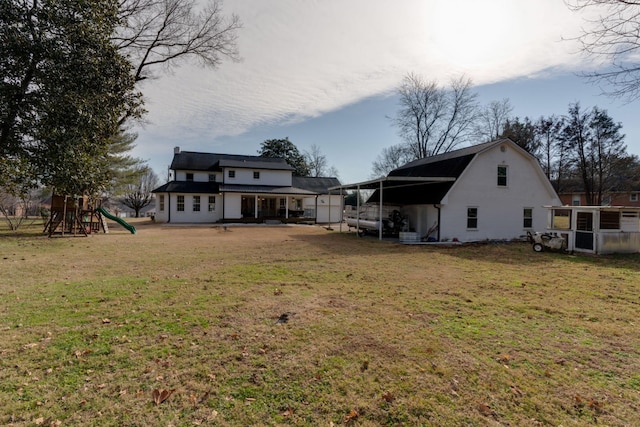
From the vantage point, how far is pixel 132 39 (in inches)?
786

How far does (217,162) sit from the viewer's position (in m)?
34.2

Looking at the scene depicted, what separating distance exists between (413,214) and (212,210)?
19876 millimetres

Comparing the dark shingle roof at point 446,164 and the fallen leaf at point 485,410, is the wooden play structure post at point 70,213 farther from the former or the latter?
the dark shingle roof at point 446,164

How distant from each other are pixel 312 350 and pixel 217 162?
32.8m

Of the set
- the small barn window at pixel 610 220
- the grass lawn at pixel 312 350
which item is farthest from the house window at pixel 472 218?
the grass lawn at pixel 312 350

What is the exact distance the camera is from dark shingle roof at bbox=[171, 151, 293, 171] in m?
32.5

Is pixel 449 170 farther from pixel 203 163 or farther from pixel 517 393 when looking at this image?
pixel 203 163

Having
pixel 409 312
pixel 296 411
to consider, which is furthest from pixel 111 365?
pixel 409 312

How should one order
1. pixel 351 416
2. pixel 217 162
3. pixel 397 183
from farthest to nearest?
1. pixel 217 162
2. pixel 397 183
3. pixel 351 416

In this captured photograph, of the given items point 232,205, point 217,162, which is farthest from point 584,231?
point 217,162

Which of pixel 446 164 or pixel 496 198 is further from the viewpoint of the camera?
pixel 446 164

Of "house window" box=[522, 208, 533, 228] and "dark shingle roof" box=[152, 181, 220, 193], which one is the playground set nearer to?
"dark shingle roof" box=[152, 181, 220, 193]

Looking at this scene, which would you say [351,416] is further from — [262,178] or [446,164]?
[262,178]

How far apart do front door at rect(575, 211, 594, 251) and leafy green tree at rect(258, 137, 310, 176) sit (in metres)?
40.8
